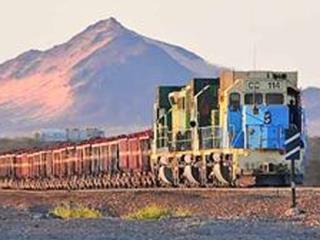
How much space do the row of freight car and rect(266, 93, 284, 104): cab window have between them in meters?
11.6

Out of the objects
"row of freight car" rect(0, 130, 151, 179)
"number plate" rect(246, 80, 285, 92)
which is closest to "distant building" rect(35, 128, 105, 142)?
"row of freight car" rect(0, 130, 151, 179)

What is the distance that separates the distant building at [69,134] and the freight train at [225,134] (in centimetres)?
6952

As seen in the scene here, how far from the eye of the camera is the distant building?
12094 centimetres

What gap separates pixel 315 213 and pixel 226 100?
45.3 ft

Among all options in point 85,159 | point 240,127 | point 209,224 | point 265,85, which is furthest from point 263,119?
point 85,159

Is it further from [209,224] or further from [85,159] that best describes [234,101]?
[85,159]

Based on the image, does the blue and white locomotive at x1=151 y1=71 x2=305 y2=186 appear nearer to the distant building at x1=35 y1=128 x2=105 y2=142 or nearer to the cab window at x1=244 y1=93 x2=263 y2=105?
the cab window at x1=244 y1=93 x2=263 y2=105

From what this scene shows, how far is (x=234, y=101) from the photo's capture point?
38031 mm

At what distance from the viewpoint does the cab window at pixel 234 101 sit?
1492 inches

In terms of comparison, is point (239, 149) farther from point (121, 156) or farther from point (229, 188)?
point (121, 156)

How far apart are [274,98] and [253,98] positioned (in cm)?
63

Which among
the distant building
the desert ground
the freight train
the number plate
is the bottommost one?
the desert ground

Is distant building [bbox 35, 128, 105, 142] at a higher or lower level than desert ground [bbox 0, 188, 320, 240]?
higher

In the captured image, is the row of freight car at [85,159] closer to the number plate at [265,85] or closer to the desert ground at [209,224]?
the number plate at [265,85]
